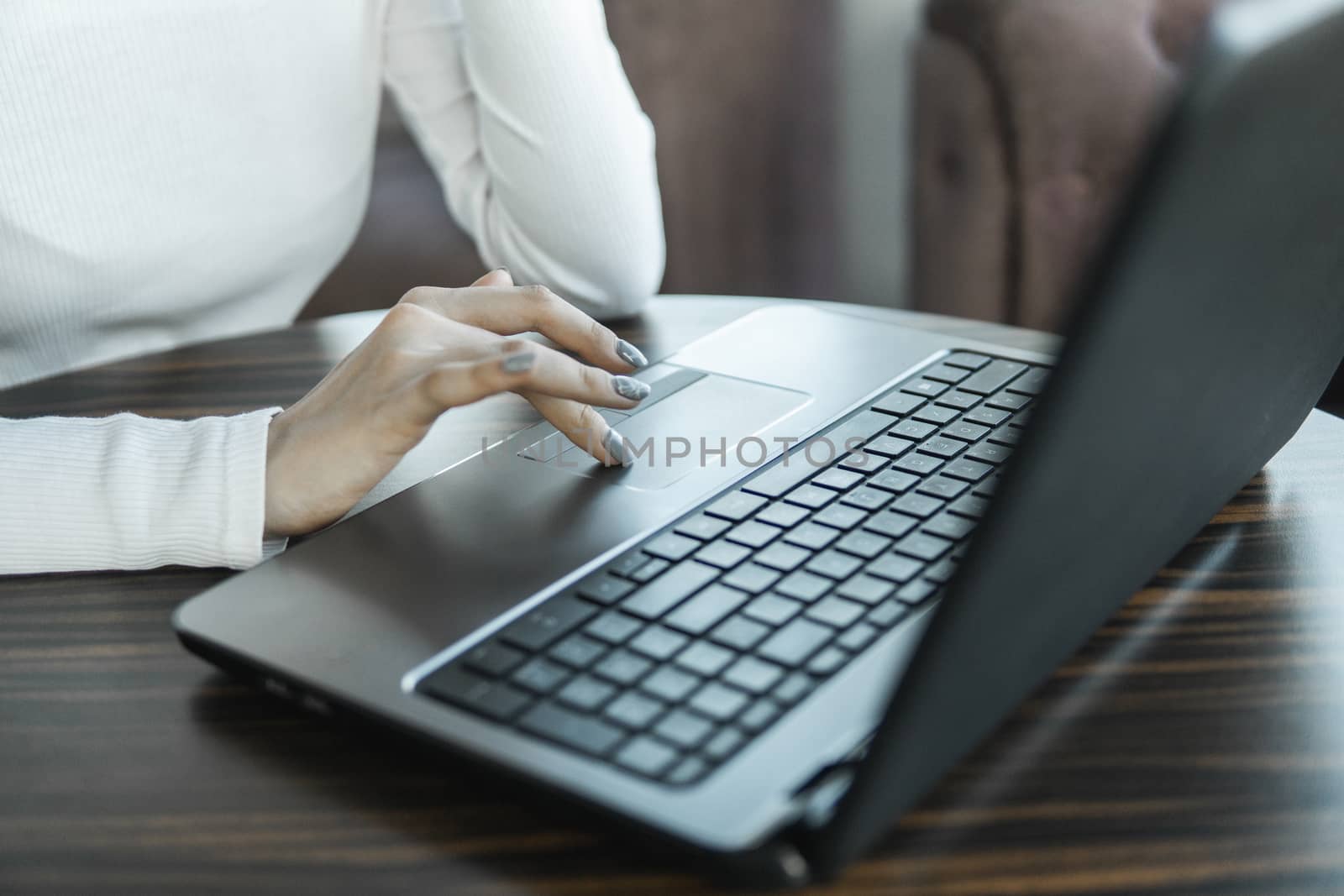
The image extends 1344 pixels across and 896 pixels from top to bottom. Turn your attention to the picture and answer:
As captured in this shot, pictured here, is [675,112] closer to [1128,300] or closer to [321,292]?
[321,292]

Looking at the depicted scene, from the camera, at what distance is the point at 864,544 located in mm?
461

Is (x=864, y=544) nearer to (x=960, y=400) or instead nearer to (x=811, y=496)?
(x=811, y=496)

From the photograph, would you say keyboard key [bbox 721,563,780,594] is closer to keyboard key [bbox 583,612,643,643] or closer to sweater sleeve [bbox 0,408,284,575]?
keyboard key [bbox 583,612,643,643]

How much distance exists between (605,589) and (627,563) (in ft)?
0.07

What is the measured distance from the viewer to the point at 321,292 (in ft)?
5.26

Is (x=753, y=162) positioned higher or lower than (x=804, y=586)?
lower

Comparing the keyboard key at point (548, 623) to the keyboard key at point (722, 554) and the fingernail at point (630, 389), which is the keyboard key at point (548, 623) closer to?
the keyboard key at point (722, 554)

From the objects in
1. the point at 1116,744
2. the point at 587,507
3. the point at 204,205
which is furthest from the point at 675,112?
the point at 1116,744

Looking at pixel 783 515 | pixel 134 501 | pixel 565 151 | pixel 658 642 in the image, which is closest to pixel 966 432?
pixel 783 515

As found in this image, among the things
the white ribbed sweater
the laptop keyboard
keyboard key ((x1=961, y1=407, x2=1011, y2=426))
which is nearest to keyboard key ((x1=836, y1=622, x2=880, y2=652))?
the laptop keyboard

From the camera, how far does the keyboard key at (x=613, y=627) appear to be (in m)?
0.41

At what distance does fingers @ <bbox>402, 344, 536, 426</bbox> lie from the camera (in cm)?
51

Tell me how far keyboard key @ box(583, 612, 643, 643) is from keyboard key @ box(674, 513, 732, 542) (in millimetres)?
68

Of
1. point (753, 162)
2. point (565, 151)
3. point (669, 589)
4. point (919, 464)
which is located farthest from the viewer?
point (753, 162)
